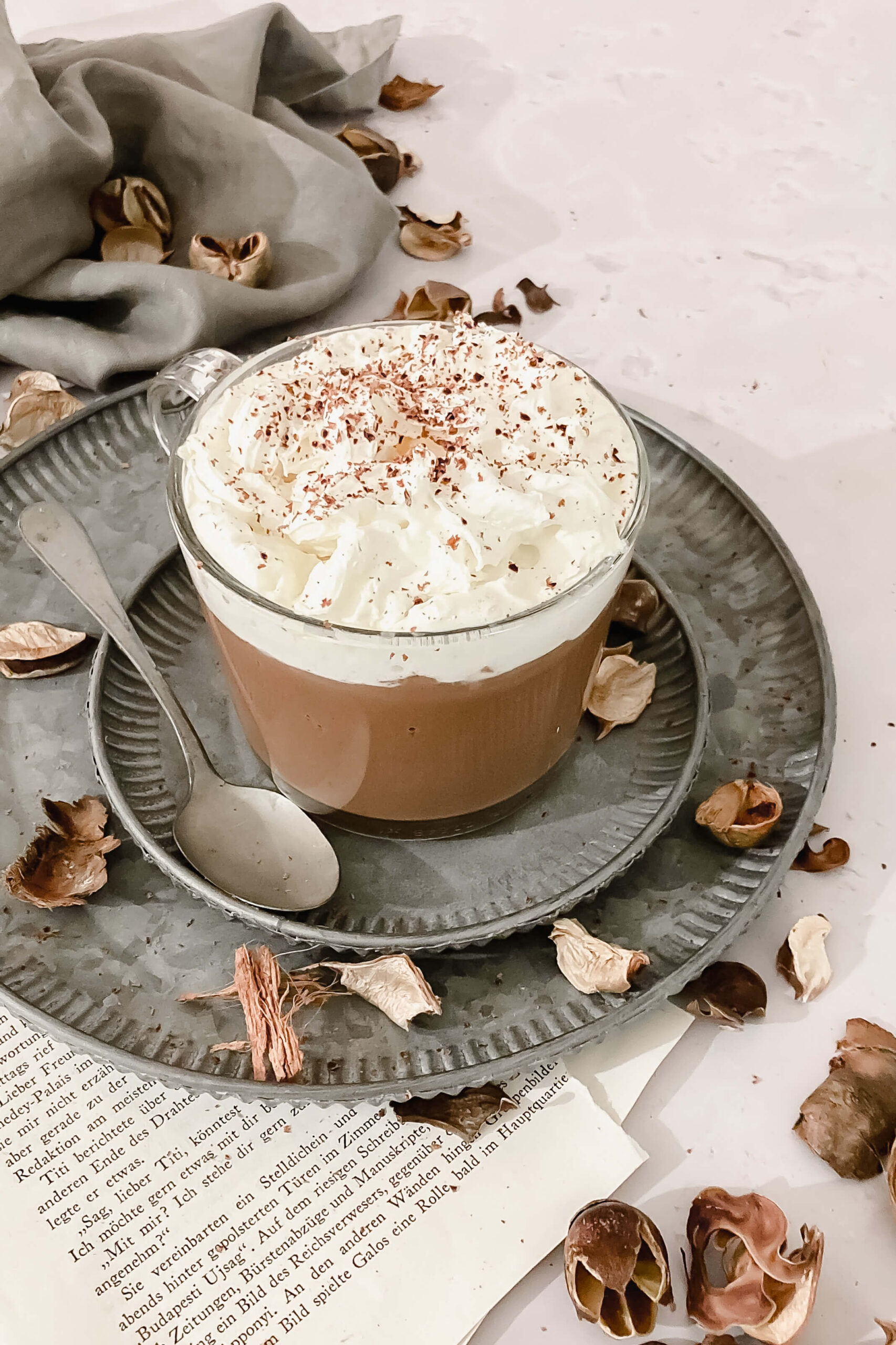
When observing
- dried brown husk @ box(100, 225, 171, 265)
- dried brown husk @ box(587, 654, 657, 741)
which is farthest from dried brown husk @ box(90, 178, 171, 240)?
dried brown husk @ box(587, 654, 657, 741)

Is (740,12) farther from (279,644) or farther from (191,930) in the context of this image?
(191,930)

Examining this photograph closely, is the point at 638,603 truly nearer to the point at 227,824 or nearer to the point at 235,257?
the point at 227,824

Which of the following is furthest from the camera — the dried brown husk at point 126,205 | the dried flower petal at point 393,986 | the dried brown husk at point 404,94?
the dried brown husk at point 404,94

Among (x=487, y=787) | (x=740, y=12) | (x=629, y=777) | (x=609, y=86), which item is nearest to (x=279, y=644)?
(x=487, y=787)

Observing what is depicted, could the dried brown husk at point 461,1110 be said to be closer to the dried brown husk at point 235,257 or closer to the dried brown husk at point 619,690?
the dried brown husk at point 619,690

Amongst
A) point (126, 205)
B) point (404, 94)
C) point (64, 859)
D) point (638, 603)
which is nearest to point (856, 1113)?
point (638, 603)

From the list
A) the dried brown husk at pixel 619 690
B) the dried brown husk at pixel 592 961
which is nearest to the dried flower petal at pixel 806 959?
the dried brown husk at pixel 592 961
